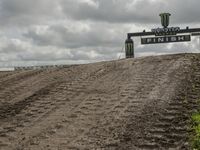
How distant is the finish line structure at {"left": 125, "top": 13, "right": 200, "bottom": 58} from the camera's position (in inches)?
1312

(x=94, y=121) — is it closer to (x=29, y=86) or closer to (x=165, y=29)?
(x=29, y=86)

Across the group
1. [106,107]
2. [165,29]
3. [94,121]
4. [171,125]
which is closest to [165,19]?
[165,29]

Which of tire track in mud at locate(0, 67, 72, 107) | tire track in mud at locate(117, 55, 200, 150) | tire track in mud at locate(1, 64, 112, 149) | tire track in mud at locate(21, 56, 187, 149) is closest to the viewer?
tire track in mud at locate(117, 55, 200, 150)

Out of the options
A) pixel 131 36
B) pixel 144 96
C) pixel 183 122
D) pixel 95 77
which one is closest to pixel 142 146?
pixel 183 122

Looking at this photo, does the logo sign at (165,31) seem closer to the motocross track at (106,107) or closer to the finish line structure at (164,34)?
the finish line structure at (164,34)

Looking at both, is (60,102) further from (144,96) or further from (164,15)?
(164,15)

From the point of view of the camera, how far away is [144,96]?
56.2 feet

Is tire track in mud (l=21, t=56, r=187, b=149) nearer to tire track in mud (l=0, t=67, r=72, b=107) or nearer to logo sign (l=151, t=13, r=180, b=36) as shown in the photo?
tire track in mud (l=0, t=67, r=72, b=107)

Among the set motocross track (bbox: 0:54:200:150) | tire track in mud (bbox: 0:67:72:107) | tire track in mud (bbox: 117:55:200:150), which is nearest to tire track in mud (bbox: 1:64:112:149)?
motocross track (bbox: 0:54:200:150)

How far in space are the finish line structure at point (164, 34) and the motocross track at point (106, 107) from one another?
30.8 ft

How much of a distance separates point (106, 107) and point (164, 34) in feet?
59.6

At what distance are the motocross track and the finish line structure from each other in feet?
30.8

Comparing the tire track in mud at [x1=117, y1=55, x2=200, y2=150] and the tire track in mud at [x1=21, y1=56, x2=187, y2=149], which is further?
the tire track in mud at [x1=21, y1=56, x2=187, y2=149]

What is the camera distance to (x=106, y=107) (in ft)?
53.8
